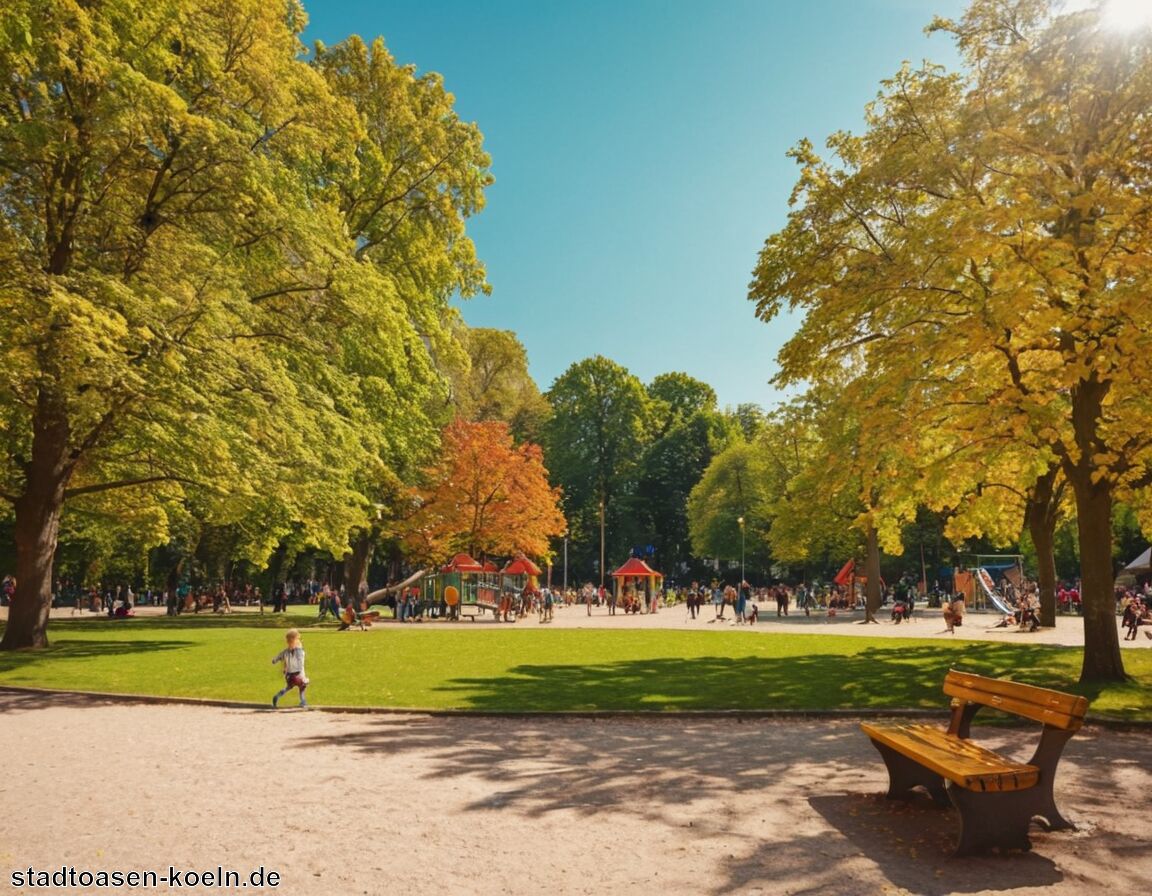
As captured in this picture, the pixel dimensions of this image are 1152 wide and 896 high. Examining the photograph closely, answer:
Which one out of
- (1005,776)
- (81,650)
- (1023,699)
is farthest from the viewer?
(81,650)

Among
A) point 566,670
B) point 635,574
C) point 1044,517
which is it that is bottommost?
point 566,670

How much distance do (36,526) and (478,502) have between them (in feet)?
87.1

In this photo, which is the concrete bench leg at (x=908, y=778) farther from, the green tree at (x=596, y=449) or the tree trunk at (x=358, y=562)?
the green tree at (x=596, y=449)

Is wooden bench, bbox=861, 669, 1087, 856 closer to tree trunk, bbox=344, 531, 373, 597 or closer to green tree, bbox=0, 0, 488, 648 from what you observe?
green tree, bbox=0, 0, 488, 648

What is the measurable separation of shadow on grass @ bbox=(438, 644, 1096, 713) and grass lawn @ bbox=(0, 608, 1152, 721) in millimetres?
34

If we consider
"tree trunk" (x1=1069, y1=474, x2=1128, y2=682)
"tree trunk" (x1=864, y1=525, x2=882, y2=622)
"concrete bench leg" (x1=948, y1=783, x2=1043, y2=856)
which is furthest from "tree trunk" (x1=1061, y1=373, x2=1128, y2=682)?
"tree trunk" (x1=864, y1=525, x2=882, y2=622)

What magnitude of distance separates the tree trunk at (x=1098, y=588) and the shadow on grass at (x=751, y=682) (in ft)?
2.11

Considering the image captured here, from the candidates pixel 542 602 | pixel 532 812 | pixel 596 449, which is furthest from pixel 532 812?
pixel 596 449

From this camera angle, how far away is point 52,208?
57.7 ft

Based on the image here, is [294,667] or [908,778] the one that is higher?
[294,667]

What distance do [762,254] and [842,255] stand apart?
1.83 metres

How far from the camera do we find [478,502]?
146 feet

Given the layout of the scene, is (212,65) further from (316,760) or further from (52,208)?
(316,760)

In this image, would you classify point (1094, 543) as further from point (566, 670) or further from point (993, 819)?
point (993, 819)
